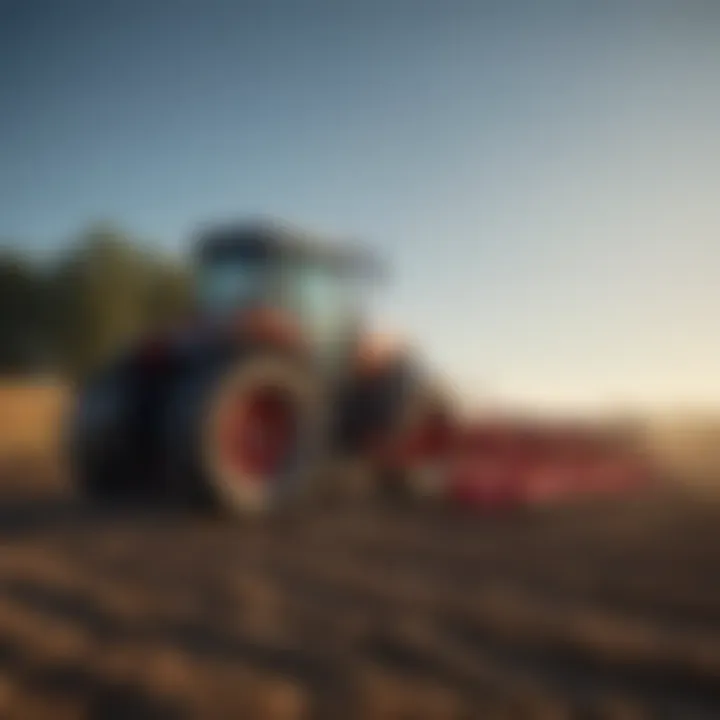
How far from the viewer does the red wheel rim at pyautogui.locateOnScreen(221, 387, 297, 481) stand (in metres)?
3.19

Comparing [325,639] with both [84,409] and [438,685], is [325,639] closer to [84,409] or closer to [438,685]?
[438,685]

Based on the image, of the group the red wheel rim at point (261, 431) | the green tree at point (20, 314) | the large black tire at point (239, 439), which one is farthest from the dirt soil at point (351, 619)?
the green tree at point (20, 314)

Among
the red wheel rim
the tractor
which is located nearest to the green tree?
the tractor

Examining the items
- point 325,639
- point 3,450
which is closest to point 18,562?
point 3,450

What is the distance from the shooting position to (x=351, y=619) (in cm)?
212

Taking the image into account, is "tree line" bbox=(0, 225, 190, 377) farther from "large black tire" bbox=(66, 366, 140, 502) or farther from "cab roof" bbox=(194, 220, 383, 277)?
"large black tire" bbox=(66, 366, 140, 502)

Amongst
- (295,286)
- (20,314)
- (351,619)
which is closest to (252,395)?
(295,286)

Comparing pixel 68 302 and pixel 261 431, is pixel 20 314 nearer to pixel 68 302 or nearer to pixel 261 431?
pixel 68 302

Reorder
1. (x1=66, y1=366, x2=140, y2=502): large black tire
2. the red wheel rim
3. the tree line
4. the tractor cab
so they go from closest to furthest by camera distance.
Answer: the tree line
the tractor cab
(x1=66, y1=366, x2=140, y2=502): large black tire
the red wheel rim

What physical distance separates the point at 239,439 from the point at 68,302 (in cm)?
164

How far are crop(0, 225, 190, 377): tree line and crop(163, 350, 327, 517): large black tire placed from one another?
1235 millimetres

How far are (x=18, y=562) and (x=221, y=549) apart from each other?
1.91ft

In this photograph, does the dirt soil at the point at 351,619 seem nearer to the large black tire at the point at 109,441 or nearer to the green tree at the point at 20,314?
the large black tire at the point at 109,441

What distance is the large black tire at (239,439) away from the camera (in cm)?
297
